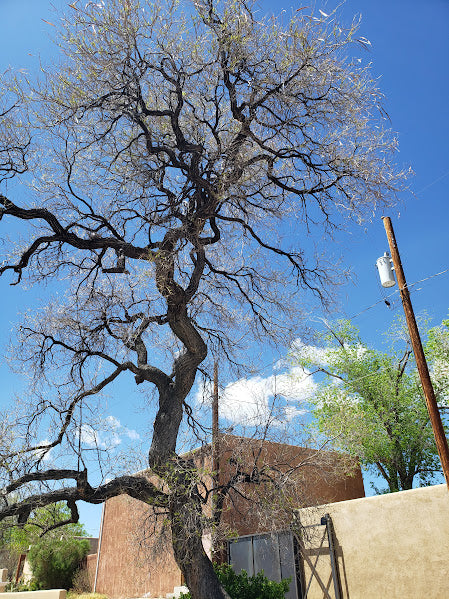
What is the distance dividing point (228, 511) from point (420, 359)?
351 inches

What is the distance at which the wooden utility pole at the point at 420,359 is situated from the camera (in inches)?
353

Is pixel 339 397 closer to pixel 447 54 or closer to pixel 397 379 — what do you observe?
pixel 397 379

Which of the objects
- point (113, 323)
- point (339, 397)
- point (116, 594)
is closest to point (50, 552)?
point (116, 594)

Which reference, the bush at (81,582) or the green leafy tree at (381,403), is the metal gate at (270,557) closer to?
the green leafy tree at (381,403)

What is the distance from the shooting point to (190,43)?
26.0ft

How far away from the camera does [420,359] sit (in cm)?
961

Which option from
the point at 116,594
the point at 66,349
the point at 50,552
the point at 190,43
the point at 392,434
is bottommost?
the point at 116,594

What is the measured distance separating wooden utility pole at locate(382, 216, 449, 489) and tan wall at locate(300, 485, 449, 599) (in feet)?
8.09

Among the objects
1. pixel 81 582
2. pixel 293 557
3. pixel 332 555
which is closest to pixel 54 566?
pixel 81 582

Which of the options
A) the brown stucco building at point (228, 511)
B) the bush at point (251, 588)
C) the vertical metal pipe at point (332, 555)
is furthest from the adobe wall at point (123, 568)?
the vertical metal pipe at point (332, 555)

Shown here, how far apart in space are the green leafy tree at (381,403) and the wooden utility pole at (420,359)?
10022mm

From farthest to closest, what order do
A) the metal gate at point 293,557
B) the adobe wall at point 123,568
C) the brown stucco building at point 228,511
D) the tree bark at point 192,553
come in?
the adobe wall at point 123,568
the metal gate at point 293,557
the brown stucco building at point 228,511
the tree bark at point 192,553

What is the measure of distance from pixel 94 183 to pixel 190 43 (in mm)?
2844

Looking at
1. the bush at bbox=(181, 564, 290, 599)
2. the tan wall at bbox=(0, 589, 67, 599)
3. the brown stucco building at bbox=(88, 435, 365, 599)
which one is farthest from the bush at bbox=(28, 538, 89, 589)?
the bush at bbox=(181, 564, 290, 599)
